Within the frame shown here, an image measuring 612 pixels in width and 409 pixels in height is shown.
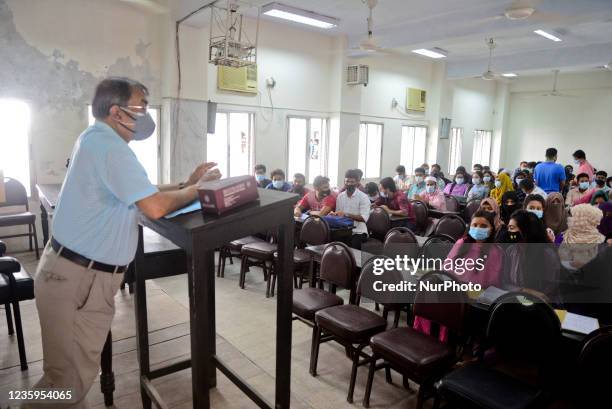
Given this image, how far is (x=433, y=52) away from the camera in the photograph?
10.3 m

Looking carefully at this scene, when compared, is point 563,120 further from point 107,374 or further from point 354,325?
point 107,374

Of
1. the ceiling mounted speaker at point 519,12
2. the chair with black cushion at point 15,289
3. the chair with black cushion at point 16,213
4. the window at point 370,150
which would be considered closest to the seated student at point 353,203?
the ceiling mounted speaker at point 519,12

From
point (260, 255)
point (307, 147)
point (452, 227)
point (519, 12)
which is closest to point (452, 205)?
point (452, 227)

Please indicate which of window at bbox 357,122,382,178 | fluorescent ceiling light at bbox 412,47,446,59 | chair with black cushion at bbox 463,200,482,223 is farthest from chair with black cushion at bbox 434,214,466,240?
fluorescent ceiling light at bbox 412,47,446,59

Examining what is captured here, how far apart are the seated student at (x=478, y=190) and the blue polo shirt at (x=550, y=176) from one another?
3.59ft

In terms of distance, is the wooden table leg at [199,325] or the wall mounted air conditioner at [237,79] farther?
the wall mounted air conditioner at [237,79]

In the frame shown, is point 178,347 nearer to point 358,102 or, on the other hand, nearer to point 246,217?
point 246,217

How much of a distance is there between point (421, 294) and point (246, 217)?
1738mm

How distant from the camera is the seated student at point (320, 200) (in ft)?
17.8

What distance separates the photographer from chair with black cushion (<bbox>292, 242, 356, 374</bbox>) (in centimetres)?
316

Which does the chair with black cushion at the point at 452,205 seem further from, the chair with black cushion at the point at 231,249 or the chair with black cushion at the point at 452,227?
the chair with black cushion at the point at 231,249

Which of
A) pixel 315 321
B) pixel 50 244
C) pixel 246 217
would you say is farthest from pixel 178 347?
pixel 246 217

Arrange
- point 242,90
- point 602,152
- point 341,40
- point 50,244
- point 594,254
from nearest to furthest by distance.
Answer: point 50,244 → point 594,254 → point 242,90 → point 341,40 → point 602,152

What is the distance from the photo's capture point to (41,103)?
18.9 feet
